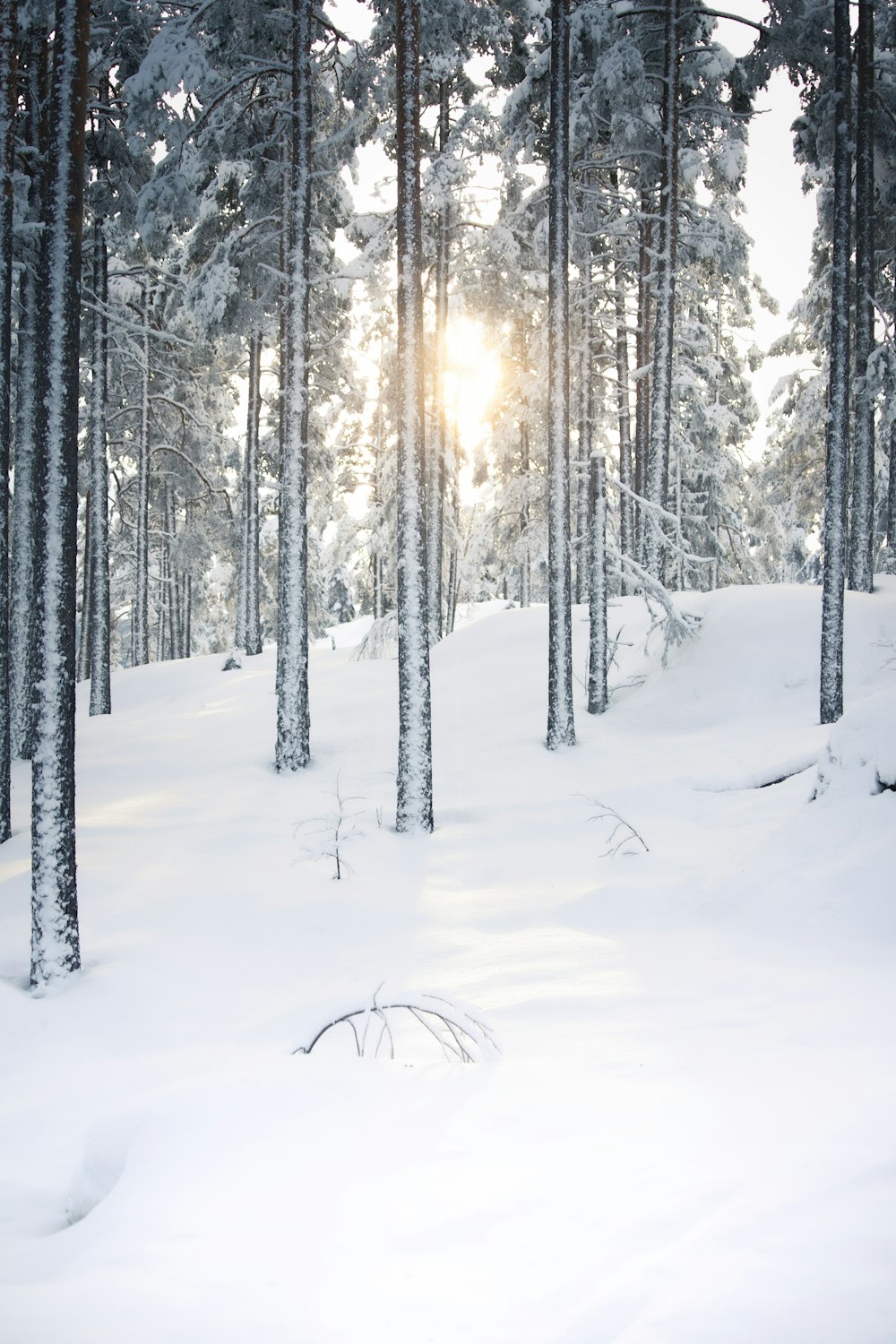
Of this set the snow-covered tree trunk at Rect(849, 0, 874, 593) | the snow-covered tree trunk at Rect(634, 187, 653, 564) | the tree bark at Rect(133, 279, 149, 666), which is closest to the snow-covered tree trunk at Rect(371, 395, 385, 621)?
the tree bark at Rect(133, 279, 149, 666)

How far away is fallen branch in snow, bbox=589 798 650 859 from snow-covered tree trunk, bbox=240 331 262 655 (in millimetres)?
14241

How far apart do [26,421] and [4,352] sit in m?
3.96

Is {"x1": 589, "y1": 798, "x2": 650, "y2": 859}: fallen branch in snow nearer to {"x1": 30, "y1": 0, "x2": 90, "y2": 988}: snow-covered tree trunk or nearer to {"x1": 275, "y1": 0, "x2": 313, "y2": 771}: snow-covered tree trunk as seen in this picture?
{"x1": 275, "y1": 0, "x2": 313, "y2": 771}: snow-covered tree trunk

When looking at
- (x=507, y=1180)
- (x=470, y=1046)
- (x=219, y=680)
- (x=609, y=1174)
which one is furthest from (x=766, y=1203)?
(x=219, y=680)

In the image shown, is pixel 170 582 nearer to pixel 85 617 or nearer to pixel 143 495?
pixel 85 617

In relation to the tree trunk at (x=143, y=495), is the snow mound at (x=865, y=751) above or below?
below

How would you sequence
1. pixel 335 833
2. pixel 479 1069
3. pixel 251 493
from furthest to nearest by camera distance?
1. pixel 251 493
2. pixel 335 833
3. pixel 479 1069

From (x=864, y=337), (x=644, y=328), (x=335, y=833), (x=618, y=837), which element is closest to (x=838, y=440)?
(x=864, y=337)

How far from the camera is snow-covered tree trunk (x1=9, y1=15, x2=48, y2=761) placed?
34.9 feet

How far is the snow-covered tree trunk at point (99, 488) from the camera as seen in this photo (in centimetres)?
1559

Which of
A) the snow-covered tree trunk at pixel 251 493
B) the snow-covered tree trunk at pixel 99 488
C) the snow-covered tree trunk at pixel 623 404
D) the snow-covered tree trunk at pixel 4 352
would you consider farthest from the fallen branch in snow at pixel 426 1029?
the snow-covered tree trunk at pixel 251 493

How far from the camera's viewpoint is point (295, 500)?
1160 centimetres

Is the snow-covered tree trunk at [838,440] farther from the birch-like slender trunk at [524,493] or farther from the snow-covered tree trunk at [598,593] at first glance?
the birch-like slender trunk at [524,493]

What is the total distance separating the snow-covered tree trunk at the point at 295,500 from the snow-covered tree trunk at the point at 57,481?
5.59 meters
